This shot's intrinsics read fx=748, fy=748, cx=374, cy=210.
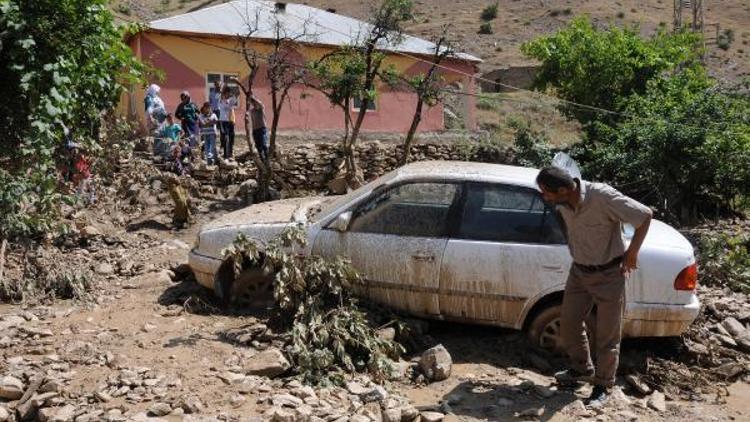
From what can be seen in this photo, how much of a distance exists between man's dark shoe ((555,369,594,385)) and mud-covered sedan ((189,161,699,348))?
0.50 meters

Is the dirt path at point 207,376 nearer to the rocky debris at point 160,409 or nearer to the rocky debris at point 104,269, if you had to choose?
the rocky debris at point 160,409

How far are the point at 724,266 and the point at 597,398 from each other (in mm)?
4589

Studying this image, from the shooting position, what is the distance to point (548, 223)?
571 cm

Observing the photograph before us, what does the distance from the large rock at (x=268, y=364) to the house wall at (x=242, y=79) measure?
39.6 feet

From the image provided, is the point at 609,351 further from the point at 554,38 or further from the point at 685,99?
the point at 554,38

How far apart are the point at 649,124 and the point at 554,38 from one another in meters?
5.98

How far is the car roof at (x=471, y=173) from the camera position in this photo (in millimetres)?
5930

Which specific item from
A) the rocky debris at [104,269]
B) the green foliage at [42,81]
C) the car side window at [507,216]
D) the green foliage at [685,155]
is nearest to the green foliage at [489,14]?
the green foliage at [685,155]

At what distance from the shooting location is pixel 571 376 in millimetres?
5215

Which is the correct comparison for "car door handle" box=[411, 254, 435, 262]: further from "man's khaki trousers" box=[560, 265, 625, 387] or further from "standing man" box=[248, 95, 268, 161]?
"standing man" box=[248, 95, 268, 161]

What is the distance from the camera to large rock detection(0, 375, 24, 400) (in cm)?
474

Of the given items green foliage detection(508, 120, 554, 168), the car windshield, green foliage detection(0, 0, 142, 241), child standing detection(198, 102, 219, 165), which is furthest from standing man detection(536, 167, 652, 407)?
green foliage detection(508, 120, 554, 168)

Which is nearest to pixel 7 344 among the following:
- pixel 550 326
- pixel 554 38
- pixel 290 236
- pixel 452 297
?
pixel 290 236

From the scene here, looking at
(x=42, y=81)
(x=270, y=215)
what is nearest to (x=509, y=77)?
(x=270, y=215)
